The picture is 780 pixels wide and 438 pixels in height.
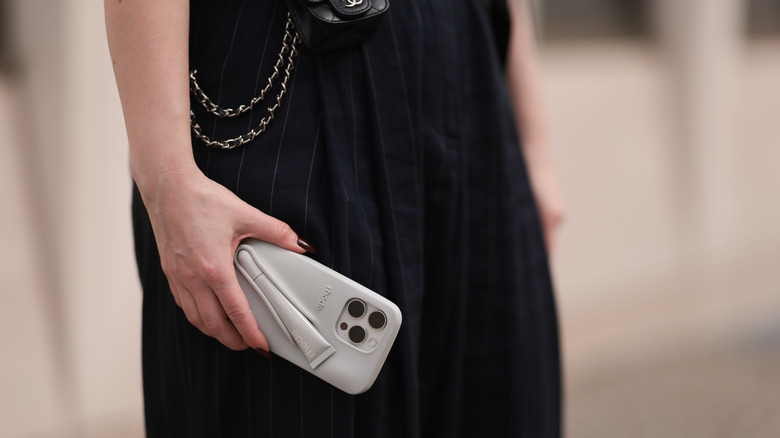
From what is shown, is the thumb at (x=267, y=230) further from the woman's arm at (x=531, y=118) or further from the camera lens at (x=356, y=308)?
the woman's arm at (x=531, y=118)

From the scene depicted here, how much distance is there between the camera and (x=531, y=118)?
1046mm

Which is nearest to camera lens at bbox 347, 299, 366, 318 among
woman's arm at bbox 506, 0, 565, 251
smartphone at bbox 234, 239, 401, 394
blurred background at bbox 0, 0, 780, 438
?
smartphone at bbox 234, 239, 401, 394

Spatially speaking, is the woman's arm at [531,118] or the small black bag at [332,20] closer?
the small black bag at [332,20]


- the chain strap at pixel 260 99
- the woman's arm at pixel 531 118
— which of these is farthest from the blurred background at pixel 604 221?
the chain strap at pixel 260 99

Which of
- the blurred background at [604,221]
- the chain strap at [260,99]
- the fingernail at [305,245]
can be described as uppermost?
the chain strap at [260,99]

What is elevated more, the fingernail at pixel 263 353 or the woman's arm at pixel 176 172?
the woman's arm at pixel 176 172

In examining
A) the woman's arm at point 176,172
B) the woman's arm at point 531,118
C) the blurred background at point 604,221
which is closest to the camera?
the woman's arm at point 176,172

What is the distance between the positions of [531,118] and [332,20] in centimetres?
52

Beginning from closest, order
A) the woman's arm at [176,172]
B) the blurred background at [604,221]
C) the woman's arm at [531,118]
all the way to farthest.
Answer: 1. the woman's arm at [176,172]
2. the woman's arm at [531,118]
3. the blurred background at [604,221]

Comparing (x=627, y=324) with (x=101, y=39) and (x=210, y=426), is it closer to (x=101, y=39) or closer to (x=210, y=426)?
(x=101, y=39)

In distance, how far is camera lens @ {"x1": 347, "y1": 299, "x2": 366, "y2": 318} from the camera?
0.60 m

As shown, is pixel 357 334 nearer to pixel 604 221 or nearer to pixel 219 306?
pixel 219 306

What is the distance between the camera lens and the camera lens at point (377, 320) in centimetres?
60

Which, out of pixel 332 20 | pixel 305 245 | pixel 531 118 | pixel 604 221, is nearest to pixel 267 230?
pixel 305 245
